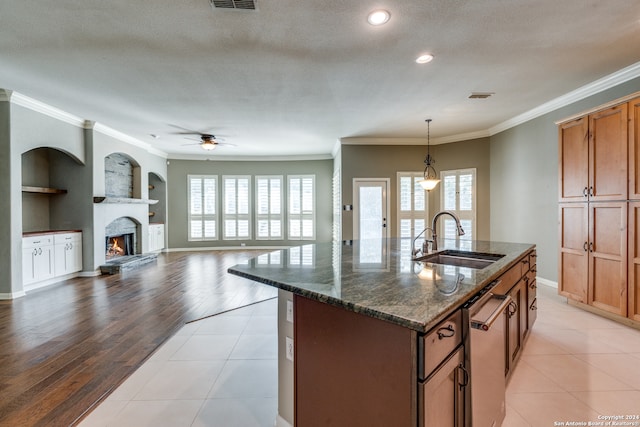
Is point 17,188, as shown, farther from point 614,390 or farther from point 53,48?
point 614,390

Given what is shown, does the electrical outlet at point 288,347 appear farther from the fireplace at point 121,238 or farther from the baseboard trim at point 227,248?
the baseboard trim at point 227,248

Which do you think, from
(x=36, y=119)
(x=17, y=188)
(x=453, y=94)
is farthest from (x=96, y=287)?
(x=453, y=94)

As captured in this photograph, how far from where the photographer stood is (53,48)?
288 cm

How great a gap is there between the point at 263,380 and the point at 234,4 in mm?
2872

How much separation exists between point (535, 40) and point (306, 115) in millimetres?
3236

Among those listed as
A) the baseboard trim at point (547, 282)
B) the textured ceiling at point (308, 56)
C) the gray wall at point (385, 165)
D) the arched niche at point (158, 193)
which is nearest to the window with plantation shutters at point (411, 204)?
the gray wall at point (385, 165)

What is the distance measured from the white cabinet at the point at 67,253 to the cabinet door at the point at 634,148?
25.7 ft

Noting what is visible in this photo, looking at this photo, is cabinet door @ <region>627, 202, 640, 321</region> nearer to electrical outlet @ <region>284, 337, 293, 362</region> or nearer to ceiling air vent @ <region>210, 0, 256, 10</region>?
electrical outlet @ <region>284, 337, 293, 362</region>

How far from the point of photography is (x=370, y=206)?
6785mm

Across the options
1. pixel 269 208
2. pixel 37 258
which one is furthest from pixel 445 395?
pixel 269 208

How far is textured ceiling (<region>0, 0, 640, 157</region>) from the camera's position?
2355 millimetres

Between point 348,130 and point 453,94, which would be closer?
point 453,94

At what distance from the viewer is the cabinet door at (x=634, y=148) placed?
288cm

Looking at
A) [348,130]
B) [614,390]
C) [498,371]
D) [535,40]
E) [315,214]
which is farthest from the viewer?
[315,214]
